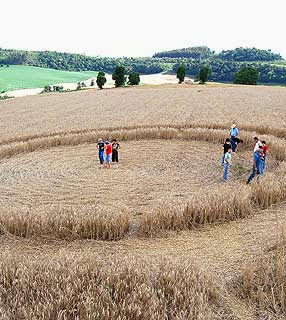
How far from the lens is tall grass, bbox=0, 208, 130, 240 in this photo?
366 inches

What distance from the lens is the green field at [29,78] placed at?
363 ft

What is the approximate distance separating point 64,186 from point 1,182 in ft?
10.8

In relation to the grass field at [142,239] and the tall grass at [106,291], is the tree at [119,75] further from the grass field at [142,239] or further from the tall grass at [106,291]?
the tall grass at [106,291]

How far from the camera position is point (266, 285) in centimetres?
593

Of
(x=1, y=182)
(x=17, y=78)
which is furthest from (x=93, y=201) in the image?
(x=17, y=78)

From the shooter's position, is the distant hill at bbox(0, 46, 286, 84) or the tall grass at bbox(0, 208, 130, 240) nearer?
the tall grass at bbox(0, 208, 130, 240)

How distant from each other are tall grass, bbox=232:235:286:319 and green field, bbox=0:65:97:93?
106 meters

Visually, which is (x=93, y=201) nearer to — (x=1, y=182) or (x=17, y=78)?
(x=1, y=182)

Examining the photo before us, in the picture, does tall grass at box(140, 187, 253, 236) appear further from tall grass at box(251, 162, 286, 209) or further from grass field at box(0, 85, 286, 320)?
tall grass at box(251, 162, 286, 209)

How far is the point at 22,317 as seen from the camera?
5.22 meters

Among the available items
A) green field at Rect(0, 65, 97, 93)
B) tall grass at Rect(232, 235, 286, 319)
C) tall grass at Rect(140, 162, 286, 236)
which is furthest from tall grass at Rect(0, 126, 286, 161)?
green field at Rect(0, 65, 97, 93)

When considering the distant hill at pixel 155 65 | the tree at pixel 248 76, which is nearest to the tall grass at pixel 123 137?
the tree at pixel 248 76

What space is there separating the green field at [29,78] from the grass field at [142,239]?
93952mm

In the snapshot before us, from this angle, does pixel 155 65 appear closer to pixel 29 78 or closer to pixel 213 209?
pixel 29 78
